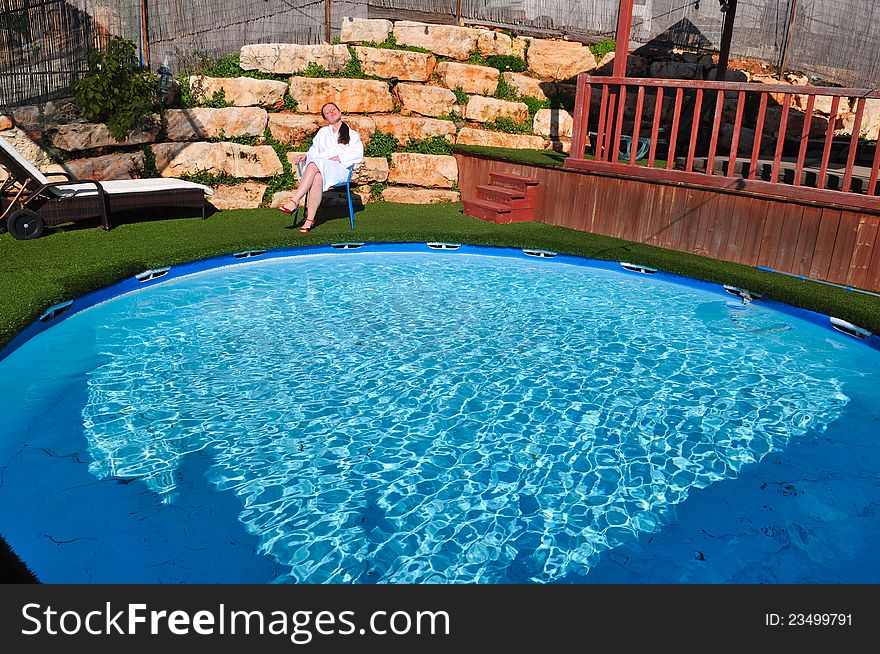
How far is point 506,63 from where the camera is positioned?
12508 millimetres

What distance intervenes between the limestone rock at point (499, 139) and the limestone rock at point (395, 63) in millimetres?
1252

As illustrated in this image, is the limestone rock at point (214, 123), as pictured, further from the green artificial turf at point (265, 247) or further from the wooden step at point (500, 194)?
the wooden step at point (500, 194)

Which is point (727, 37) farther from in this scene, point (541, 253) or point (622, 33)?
point (541, 253)

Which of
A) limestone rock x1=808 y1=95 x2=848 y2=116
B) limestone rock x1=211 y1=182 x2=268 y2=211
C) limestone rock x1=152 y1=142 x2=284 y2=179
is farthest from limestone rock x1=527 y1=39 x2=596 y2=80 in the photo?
limestone rock x1=211 y1=182 x2=268 y2=211

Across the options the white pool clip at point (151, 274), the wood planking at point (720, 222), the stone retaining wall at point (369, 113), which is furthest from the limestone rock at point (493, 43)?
the white pool clip at point (151, 274)

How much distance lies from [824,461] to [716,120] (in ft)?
15.5

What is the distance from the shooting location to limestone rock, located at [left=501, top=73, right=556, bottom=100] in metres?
12.4

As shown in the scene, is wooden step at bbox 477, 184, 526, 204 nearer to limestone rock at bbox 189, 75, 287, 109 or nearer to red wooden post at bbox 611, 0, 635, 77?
red wooden post at bbox 611, 0, 635, 77

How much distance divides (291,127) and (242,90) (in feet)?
2.93

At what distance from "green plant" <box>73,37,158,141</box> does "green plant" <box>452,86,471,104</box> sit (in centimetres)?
504

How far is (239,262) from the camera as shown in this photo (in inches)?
291

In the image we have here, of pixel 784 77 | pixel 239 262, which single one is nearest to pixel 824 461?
pixel 239 262

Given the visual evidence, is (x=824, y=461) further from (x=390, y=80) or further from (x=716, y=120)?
(x=390, y=80)

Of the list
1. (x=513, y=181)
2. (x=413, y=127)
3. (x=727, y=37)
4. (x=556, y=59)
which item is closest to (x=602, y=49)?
(x=556, y=59)
